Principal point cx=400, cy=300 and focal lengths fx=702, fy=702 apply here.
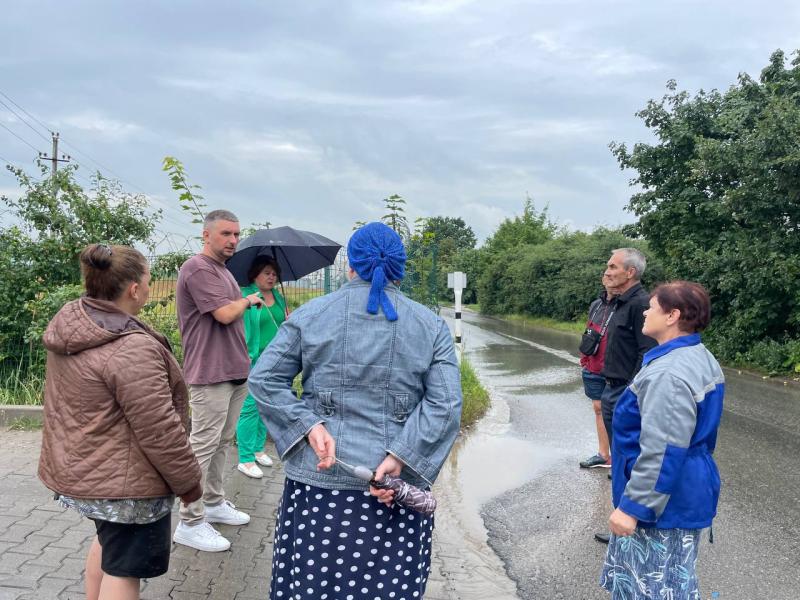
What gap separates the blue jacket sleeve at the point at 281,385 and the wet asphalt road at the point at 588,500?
2.01m

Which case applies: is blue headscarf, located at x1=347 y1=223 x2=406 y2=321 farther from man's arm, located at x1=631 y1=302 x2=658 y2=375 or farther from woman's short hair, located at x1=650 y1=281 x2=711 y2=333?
man's arm, located at x1=631 y1=302 x2=658 y2=375

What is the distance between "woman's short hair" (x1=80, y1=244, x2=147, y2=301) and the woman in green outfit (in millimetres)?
2492

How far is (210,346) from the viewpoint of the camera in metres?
4.11

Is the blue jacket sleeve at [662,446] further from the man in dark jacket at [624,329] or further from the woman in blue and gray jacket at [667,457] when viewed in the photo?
the man in dark jacket at [624,329]

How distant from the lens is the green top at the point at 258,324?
17.6 feet

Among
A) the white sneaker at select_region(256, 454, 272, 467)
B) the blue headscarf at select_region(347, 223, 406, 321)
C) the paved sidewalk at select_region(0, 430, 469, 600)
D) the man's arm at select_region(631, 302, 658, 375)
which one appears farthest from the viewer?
the white sneaker at select_region(256, 454, 272, 467)

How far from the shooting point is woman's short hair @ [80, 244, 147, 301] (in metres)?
2.67

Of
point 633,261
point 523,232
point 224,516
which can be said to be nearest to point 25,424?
point 224,516

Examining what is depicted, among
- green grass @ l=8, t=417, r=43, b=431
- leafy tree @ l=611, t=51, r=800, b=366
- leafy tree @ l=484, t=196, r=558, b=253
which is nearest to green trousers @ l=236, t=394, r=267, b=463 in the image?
green grass @ l=8, t=417, r=43, b=431

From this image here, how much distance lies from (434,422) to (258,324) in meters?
3.09

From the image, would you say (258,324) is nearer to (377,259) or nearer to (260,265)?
(260,265)

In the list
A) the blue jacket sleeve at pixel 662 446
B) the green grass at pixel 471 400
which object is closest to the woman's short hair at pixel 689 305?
the blue jacket sleeve at pixel 662 446

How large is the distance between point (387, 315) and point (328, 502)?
0.70 m

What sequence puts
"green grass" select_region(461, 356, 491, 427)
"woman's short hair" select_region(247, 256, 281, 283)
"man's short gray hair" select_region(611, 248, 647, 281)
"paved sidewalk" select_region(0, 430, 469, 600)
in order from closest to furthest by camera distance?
1. "paved sidewalk" select_region(0, 430, 469, 600)
2. "man's short gray hair" select_region(611, 248, 647, 281)
3. "woman's short hair" select_region(247, 256, 281, 283)
4. "green grass" select_region(461, 356, 491, 427)
